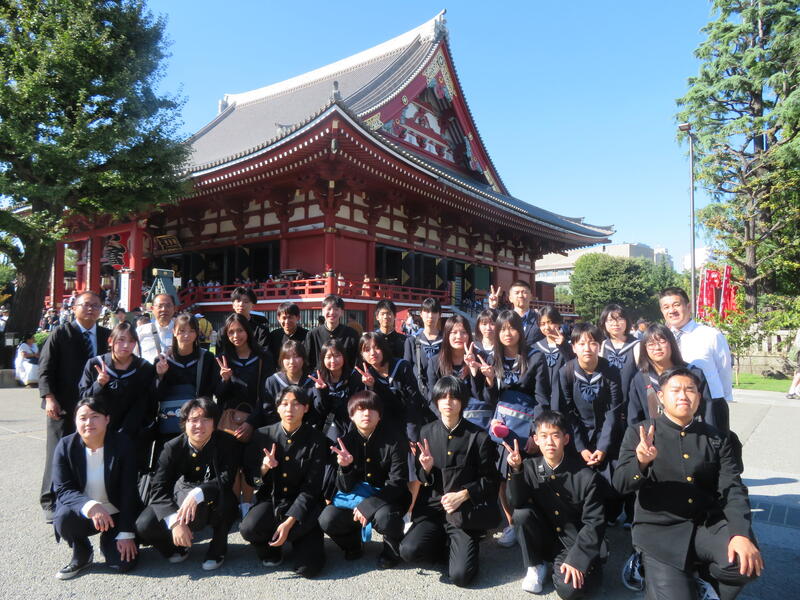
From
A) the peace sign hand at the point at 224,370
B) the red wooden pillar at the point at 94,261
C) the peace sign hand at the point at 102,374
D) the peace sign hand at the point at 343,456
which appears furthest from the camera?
the red wooden pillar at the point at 94,261

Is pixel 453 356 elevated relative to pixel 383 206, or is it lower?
lower

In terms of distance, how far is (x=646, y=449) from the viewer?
256 centimetres

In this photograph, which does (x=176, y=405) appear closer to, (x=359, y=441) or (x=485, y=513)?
(x=359, y=441)

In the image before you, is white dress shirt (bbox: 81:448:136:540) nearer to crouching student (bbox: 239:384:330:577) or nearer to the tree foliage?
crouching student (bbox: 239:384:330:577)

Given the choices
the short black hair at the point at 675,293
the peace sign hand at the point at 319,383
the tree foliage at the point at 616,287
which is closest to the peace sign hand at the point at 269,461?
the peace sign hand at the point at 319,383

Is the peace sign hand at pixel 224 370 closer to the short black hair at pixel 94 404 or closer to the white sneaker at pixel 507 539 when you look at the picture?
the short black hair at pixel 94 404

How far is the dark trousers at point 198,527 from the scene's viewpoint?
3102 millimetres

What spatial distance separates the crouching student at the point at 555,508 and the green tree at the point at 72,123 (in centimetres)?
1106

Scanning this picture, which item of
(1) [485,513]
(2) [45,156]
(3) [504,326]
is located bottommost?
(1) [485,513]

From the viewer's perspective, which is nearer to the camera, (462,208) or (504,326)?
(504,326)

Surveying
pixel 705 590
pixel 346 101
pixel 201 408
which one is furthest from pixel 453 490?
pixel 346 101

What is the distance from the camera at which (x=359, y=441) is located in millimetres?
3486

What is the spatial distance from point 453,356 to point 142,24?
1223 centimetres

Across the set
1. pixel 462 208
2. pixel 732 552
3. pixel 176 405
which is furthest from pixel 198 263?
pixel 732 552
